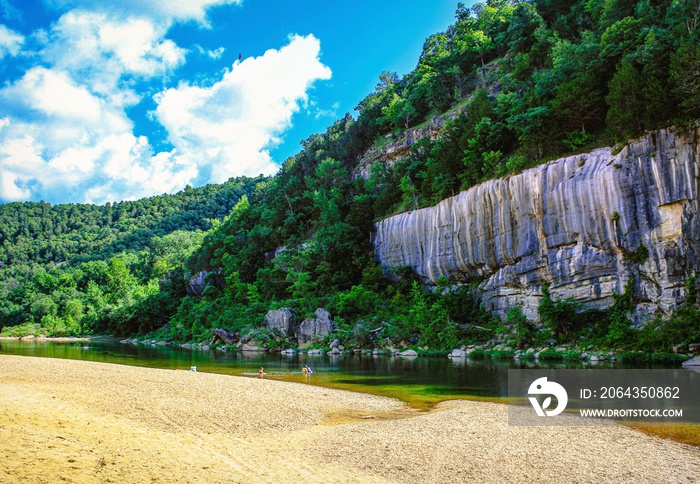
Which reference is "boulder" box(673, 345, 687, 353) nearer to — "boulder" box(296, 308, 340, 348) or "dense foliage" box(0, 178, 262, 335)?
"boulder" box(296, 308, 340, 348)

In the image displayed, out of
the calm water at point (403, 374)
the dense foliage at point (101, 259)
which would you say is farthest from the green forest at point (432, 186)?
the calm water at point (403, 374)

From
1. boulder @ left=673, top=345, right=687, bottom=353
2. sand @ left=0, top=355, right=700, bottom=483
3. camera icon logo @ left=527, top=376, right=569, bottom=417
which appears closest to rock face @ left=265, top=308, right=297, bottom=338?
camera icon logo @ left=527, top=376, right=569, bottom=417

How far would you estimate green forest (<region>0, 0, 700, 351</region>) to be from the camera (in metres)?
32.3

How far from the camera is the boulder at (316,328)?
4603cm

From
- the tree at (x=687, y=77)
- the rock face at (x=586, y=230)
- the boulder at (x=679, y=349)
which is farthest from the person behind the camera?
the rock face at (x=586, y=230)

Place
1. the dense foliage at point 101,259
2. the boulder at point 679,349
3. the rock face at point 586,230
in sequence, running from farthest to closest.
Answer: the dense foliage at point 101,259, the rock face at point 586,230, the boulder at point 679,349

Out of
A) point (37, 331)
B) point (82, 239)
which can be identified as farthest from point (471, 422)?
point (82, 239)

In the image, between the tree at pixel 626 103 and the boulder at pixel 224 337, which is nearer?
the tree at pixel 626 103

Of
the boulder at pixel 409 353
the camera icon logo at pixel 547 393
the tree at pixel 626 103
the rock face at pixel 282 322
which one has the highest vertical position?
the tree at pixel 626 103

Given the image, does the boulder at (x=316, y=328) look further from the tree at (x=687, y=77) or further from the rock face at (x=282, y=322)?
the tree at (x=687, y=77)

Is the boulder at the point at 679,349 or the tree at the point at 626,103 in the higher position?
the tree at the point at 626,103

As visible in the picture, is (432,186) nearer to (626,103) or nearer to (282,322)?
(626,103)

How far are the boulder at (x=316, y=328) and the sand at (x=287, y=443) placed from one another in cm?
2861

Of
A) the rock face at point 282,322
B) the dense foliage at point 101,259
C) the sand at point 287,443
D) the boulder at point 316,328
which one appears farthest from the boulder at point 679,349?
the dense foliage at point 101,259
